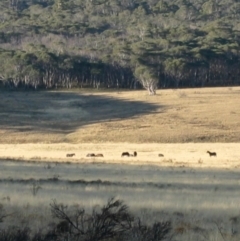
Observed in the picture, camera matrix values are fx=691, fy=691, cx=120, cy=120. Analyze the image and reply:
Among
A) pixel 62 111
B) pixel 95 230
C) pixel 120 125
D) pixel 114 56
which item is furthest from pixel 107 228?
pixel 114 56

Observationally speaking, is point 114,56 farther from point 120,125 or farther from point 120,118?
point 120,125

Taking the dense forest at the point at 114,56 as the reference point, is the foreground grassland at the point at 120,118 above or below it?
Answer: below

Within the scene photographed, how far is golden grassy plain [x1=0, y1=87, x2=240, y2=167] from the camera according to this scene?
42.7 m

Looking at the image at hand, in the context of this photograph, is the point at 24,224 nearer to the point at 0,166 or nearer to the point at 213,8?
the point at 0,166

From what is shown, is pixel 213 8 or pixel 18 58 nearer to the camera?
pixel 18 58

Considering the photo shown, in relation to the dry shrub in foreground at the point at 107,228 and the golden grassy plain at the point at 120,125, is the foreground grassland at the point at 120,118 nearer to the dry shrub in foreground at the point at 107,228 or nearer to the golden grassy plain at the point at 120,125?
the golden grassy plain at the point at 120,125

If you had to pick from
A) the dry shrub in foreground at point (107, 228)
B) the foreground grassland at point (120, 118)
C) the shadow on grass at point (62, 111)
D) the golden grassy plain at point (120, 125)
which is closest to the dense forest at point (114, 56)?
the foreground grassland at point (120, 118)

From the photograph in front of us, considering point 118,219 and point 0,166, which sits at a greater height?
point 118,219

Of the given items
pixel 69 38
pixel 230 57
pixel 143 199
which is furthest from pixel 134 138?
pixel 69 38

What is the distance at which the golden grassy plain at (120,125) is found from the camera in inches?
1679

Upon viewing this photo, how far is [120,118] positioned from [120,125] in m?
Answer: 5.94

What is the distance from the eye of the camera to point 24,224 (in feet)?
36.9

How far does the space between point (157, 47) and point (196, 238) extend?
119264 mm

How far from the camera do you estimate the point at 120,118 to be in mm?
66250
